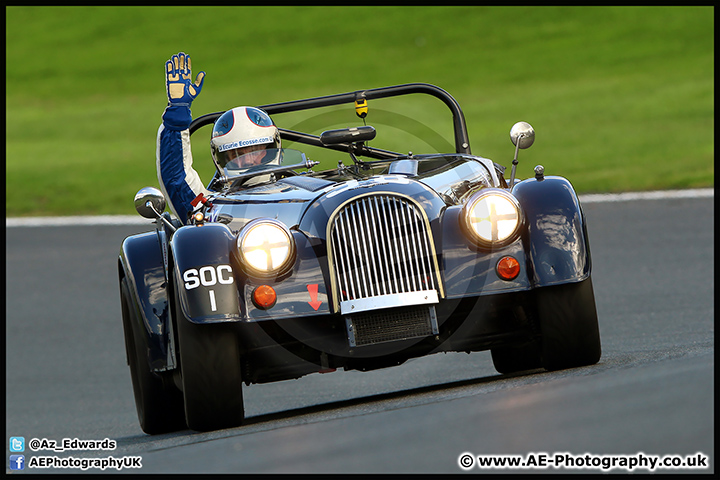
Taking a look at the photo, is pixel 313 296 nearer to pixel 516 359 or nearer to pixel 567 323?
pixel 567 323

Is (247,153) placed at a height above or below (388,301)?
above

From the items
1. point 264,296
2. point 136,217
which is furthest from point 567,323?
point 136,217

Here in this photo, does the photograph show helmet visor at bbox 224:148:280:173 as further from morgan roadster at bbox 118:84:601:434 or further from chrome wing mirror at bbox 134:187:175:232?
morgan roadster at bbox 118:84:601:434

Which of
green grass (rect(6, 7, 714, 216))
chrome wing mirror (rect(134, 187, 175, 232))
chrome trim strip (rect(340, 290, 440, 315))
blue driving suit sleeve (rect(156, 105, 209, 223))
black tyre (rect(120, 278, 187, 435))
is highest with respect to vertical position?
green grass (rect(6, 7, 714, 216))

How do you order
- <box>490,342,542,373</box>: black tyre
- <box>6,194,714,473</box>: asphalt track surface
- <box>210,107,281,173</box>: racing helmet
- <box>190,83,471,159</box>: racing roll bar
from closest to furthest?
<box>6,194,714,473</box>: asphalt track surface < <box>210,107,281,173</box>: racing helmet < <box>490,342,542,373</box>: black tyre < <box>190,83,471,159</box>: racing roll bar

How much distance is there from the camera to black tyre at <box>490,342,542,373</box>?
695 centimetres

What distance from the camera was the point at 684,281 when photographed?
1033 centimetres

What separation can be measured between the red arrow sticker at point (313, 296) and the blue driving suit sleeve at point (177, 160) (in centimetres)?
172

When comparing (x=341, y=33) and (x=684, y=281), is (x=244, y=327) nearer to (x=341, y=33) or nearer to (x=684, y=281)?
(x=684, y=281)

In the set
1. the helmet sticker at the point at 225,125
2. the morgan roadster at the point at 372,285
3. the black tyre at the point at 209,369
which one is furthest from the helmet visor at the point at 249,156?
the black tyre at the point at 209,369

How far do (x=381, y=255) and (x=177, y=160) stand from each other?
198cm

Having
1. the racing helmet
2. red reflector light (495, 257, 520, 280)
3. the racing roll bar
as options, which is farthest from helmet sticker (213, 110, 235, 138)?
red reflector light (495, 257, 520, 280)

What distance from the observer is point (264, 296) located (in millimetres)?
5230

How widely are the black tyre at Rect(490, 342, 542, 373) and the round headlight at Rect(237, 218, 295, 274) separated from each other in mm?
2096
